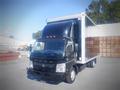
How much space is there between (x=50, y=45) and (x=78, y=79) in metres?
1.00

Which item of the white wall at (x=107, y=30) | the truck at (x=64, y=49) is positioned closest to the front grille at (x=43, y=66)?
the truck at (x=64, y=49)

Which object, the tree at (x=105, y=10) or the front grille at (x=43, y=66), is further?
the front grille at (x=43, y=66)

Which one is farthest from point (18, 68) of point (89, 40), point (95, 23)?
point (95, 23)

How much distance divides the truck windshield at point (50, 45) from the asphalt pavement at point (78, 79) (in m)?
A: 0.42

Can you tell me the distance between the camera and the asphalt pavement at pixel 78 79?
4094mm

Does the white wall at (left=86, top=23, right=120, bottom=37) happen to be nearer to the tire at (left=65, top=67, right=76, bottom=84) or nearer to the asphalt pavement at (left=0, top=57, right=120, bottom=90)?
the asphalt pavement at (left=0, top=57, right=120, bottom=90)

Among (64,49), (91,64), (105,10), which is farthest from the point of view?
(91,64)

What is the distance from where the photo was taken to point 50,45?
14.7 ft

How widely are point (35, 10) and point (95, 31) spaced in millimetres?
1476

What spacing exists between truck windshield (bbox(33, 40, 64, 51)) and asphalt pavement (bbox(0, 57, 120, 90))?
415 mm

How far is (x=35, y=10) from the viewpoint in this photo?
14.9 ft

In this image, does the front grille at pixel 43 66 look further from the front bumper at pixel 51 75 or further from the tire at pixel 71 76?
the tire at pixel 71 76

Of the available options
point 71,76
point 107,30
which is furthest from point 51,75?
point 107,30

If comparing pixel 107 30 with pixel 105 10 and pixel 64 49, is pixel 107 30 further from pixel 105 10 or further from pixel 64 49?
pixel 64 49
